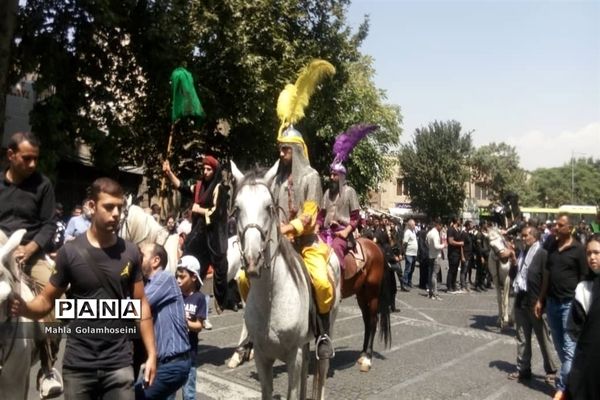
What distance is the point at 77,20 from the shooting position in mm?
16406

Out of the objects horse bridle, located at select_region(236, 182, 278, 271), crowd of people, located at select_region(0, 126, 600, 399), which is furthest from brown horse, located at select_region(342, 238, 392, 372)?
horse bridle, located at select_region(236, 182, 278, 271)

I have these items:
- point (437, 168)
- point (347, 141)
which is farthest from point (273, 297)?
point (437, 168)

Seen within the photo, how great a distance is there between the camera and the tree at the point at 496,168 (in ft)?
210

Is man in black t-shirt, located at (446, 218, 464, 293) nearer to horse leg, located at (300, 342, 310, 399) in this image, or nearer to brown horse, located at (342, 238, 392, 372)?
brown horse, located at (342, 238, 392, 372)

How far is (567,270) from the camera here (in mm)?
7367

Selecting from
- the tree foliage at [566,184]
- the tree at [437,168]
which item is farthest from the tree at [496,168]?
the tree foliage at [566,184]

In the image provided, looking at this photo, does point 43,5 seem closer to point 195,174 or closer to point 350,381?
point 195,174

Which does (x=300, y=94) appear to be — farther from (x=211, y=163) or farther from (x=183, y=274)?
(x=183, y=274)

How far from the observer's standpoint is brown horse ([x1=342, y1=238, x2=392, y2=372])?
905 centimetres

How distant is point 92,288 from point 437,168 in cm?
5134

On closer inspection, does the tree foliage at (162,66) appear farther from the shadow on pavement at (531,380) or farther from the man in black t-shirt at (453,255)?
the shadow on pavement at (531,380)

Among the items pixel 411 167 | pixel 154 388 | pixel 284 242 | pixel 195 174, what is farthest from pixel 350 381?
pixel 411 167

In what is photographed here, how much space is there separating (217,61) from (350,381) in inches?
602

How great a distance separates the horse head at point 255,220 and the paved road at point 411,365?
2659 millimetres
